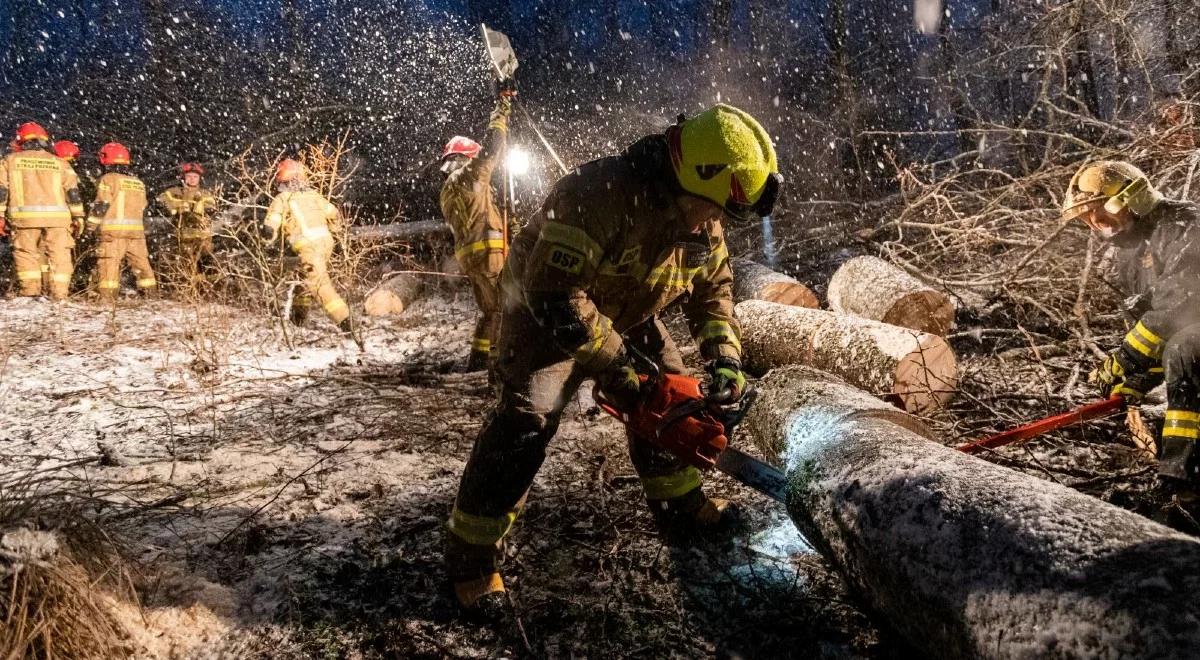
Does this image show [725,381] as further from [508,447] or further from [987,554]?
[987,554]

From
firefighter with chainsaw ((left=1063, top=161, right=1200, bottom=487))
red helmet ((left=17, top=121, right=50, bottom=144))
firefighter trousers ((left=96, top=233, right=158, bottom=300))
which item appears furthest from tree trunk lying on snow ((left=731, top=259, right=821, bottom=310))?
red helmet ((left=17, top=121, right=50, bottom=144))

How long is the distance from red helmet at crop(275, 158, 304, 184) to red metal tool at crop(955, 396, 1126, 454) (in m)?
6.74

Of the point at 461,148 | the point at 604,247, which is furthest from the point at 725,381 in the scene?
the point at 461,148

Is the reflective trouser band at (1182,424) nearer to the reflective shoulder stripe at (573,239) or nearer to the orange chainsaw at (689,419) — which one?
the orange chainsaw at (689,419)

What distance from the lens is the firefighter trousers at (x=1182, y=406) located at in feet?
8.45

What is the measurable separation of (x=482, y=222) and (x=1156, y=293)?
434cm

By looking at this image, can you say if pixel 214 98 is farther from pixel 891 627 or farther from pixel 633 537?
pixel 891 627

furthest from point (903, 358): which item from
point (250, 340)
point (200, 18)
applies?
point (200, 18)

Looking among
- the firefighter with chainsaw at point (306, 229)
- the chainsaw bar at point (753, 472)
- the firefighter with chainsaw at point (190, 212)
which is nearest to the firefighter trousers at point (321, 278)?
the firefighter with chainsaw at point (306, 229)

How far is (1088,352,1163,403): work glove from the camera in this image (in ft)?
9.73

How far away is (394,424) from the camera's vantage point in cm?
409

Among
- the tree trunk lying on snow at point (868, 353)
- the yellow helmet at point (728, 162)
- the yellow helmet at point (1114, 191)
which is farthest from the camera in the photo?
the tree trunk lying on snow at point (868, 353)

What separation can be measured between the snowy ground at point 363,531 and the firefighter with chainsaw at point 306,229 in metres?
1.72

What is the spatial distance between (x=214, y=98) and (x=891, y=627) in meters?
→ 17.6
